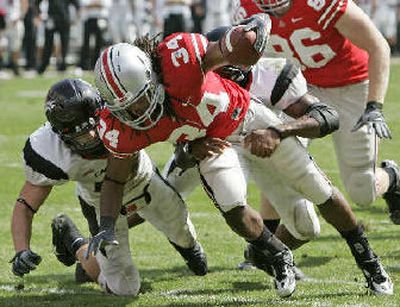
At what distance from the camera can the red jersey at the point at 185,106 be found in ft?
13.1

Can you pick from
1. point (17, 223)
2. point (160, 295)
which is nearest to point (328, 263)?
point (160, 295)

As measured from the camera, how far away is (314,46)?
5.17 metres

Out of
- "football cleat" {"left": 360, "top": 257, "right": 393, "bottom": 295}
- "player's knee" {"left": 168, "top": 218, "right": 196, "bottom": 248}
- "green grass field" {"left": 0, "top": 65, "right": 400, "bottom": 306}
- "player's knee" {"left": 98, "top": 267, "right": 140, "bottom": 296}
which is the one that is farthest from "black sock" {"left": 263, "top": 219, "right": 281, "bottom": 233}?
"football cleat" {"left": 360, "top": 257, "right": 393, "bottom": 295}

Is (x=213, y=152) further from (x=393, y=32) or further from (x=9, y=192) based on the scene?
(x=393, y=32)

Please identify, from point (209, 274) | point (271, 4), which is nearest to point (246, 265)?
point (209, 274)

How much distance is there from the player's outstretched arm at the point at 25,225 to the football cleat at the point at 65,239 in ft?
1.43

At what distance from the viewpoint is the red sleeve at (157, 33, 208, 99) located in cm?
398

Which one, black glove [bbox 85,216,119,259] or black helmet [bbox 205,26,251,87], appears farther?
black helmet [bbox 205,26,251,87]

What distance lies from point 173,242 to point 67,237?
0.48 meters

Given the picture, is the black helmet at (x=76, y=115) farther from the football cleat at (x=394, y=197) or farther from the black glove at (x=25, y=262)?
the football cleat at (x=394, y=197)

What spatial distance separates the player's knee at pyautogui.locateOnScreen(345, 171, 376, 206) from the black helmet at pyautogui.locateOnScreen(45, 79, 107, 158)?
4.59 feet

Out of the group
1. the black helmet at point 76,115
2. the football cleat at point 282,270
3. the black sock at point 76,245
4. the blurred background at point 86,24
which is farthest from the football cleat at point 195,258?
the blurred background at point 86,24

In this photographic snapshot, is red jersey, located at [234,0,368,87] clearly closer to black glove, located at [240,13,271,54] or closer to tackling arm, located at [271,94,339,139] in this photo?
tackling arm, located at [271,94,339,139]

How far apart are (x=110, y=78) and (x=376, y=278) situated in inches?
52.8
